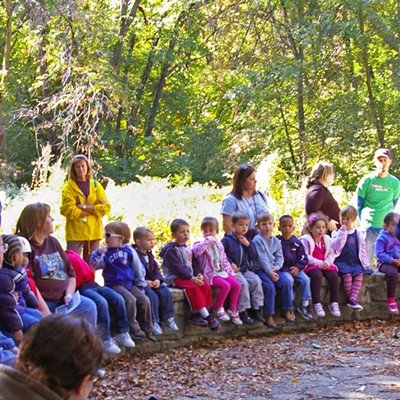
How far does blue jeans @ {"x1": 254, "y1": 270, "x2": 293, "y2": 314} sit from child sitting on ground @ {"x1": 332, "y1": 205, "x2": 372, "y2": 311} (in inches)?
34.4

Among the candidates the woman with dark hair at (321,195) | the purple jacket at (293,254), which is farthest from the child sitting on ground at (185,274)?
the woman with dark hair at (321,195)

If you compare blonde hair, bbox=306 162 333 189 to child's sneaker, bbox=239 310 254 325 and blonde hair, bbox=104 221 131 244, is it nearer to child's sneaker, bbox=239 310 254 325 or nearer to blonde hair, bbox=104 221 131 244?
child's sneaker, bbox=239 310 254 325

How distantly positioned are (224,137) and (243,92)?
3.41m

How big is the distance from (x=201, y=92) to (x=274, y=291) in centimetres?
1538

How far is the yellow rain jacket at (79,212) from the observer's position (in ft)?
25.0

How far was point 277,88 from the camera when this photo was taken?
15.7 metres

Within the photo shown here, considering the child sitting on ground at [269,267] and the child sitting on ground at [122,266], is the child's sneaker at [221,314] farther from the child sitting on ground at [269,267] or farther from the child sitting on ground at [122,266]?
the child sitting on ground at [122,266]

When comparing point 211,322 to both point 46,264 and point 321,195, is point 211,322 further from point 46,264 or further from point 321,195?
point 321,195

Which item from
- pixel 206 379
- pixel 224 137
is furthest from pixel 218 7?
pixel 206 379

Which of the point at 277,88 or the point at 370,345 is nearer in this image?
the point at 370,345

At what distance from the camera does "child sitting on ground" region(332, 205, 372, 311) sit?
27.8ft

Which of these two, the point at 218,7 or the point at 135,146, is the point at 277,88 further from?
the point at 135,146

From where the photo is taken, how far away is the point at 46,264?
595cm

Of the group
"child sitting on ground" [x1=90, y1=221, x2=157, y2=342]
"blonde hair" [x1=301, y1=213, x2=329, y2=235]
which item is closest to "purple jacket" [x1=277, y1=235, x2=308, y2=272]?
"blonde hair" [x1=301, y1=213, x2=329, y2=235]
